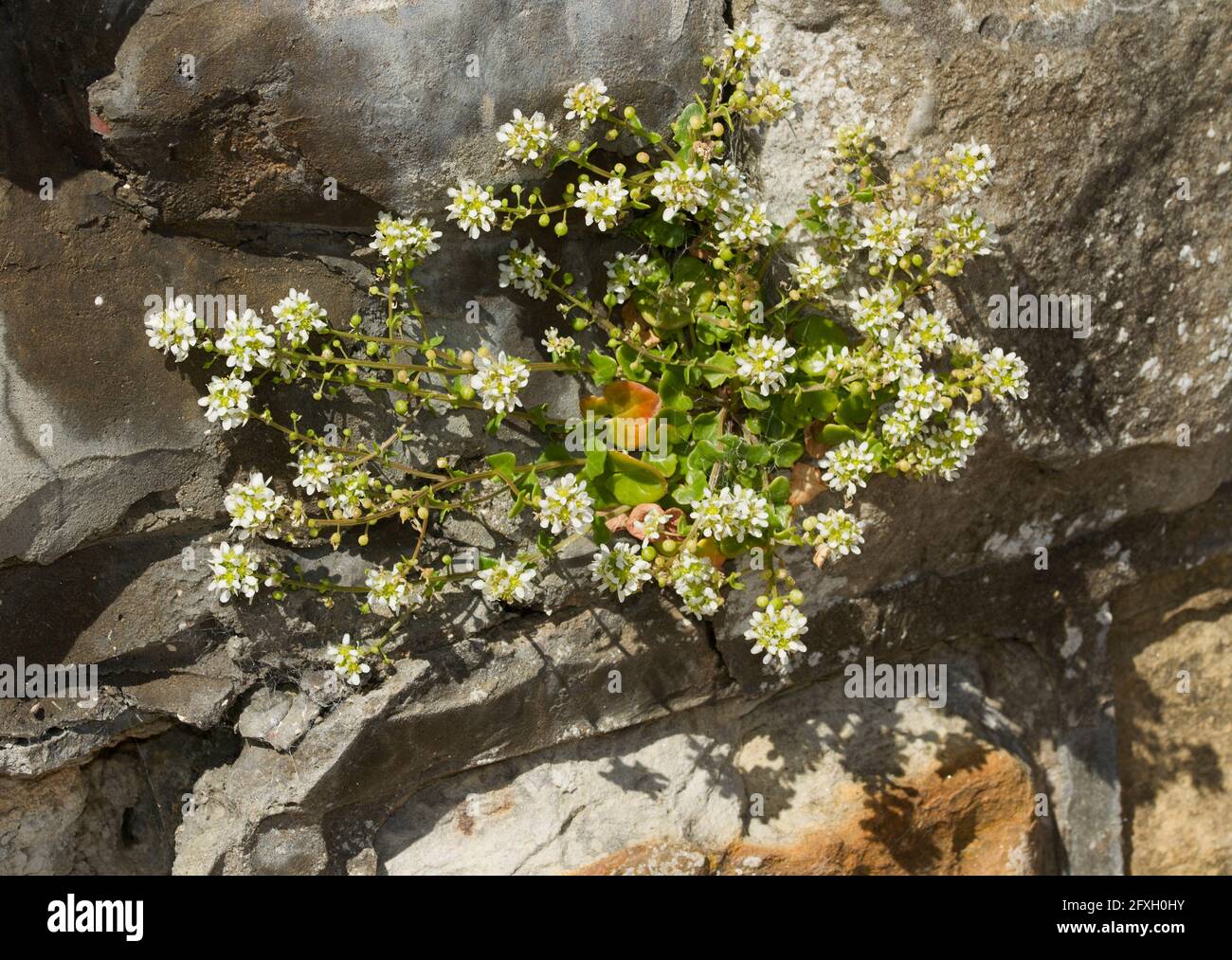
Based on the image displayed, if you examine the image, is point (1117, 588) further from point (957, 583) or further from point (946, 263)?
point (946, 263)

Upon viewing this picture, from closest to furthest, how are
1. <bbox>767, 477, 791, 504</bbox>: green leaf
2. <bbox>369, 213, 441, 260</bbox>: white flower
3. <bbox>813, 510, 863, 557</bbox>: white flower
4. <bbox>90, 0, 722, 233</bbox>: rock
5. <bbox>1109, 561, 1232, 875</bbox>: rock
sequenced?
<bbox>90, 0, 722, 233</bbox>: rock
<bbox>369, 213, 441, 260</bbox>: white flower
<bbox>813, 510, 863, 557</bbox>: white flower
<bbox>767, 477, 791, 504</bbox>: green leaf
<bbox>1109, 561, 1232, 875</bbox>: rock

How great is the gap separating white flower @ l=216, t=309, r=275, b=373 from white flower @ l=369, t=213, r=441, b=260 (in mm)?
392

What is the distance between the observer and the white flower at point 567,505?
10.2 ft

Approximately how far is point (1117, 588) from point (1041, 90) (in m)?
1.91

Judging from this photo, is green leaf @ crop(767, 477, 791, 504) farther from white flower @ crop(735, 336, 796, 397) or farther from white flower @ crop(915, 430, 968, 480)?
white flower @ crop(915, 430, 968, 480)

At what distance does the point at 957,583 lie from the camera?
395cm

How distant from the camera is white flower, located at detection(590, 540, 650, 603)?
3.23m

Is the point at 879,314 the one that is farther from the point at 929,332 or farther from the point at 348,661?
the point at 348,661

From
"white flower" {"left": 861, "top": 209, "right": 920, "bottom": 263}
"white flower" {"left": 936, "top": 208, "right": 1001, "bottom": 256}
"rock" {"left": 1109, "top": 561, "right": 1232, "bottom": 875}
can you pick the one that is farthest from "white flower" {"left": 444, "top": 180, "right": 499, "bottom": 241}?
"rock" {"left": 1109, "top": 561, "right": 1232, "bottom": 875}

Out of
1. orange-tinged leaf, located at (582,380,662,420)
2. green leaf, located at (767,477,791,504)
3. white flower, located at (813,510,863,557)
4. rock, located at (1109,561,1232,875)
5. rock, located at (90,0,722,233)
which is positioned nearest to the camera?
rock, located at (90,0,722,233)

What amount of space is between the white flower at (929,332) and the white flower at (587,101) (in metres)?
1.10

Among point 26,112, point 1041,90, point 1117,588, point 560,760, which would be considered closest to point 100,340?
point 26,112

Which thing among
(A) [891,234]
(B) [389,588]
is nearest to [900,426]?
(A) [891,234]

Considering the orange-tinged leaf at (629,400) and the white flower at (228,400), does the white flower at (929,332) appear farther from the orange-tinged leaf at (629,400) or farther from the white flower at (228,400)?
the white flower at (228,400)
